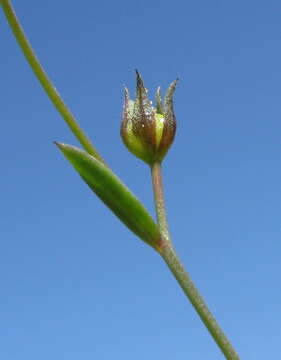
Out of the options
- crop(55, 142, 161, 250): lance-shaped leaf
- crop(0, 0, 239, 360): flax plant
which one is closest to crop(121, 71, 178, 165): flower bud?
crop(0, 0, 239, 360): flax plant

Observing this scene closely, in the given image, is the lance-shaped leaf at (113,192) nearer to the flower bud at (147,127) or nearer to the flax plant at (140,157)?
the flax plant at (140,157)

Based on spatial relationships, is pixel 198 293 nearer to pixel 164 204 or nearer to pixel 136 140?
pixel 164 204

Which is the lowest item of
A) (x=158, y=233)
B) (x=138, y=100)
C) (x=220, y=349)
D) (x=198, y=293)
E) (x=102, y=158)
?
(x=220, y=349)

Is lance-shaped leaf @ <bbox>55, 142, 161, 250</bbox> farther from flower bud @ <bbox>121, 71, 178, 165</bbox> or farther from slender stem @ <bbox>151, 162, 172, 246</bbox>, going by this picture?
flower bud @ <bbox>121, 71, 178, 165</bbox>

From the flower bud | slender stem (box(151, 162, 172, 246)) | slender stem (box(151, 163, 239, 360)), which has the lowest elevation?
slender stem (box(151, 163, 239, 360))

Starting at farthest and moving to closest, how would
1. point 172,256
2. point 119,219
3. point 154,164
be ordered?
point 154,164
point 119,219
point 172,256

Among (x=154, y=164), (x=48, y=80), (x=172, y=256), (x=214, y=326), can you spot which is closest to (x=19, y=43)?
(x=48, y=80)

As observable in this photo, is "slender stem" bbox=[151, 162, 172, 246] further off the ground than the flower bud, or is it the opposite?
the flower bud

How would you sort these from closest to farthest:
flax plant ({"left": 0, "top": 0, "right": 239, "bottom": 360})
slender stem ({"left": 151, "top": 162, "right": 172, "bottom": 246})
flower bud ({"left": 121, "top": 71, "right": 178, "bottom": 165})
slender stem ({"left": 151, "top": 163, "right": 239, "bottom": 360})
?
1. slender stem ({"left": 151, "top": 163, "right": 239, "bottom": 360})
2. flax plant ({"left": 0, "top": 0, "right": 239, "bottom": 360})
3. slender stem ({"left": 151, "top": 162, "right": 172, "bottom": 246})
4. flower bud ({"left": 121, "top": 71, "right": 178, "bottom": 165})

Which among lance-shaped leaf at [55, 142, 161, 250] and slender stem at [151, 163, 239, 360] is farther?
lance-shaped leaf at [55, 142, 161, 250]

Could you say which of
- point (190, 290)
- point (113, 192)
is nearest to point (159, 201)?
point (113, 192)
